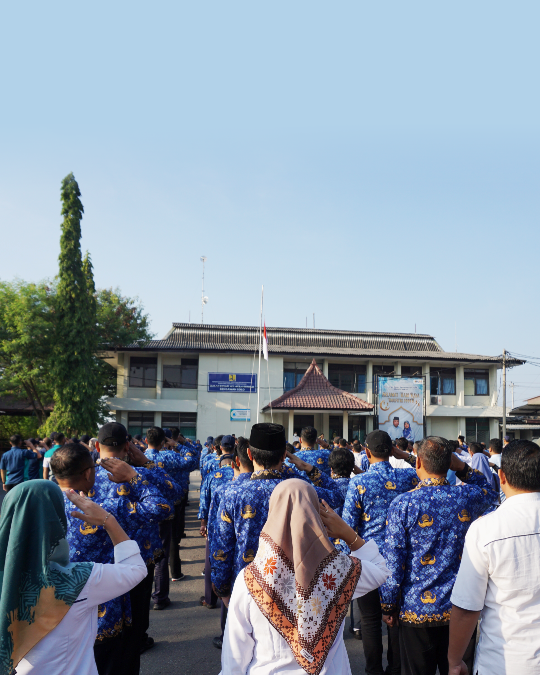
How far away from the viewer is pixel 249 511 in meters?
3.42

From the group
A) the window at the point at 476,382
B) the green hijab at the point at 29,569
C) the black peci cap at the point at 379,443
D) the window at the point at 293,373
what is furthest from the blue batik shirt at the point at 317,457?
the window at the point at 476,382

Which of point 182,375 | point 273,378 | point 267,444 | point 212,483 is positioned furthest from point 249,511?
point 182,375

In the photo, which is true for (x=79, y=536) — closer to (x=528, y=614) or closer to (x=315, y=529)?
(x=315, y=529)

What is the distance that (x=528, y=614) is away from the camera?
2.15m

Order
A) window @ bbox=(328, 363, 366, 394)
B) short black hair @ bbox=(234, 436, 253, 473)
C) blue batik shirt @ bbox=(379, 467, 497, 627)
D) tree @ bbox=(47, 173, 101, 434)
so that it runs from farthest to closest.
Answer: window @ bbox=(328, 363, 366, 394)
tree @ bbox=(47, 173, 101, 434)
short black hair @ bbox=(234, 436, 253, 473)
blue batik shirt @ bbox=(379, 467, 497, 627)

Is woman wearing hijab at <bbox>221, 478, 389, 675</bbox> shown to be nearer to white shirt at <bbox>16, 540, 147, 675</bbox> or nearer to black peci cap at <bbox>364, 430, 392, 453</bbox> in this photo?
white shirt at <bbox>16, 540, 147, 675</bbox>

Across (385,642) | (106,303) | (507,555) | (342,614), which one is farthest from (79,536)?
(106,303)

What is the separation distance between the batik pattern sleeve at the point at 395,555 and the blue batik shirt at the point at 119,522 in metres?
1.48

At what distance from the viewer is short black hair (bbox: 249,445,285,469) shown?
11.3 feet

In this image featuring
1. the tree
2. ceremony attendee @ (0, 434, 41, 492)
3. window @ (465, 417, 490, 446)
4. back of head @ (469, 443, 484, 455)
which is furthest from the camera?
window @ (465, 417, 490, 446)

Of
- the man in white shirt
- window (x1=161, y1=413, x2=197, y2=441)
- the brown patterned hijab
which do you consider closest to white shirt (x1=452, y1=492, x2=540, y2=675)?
the man in white shirt

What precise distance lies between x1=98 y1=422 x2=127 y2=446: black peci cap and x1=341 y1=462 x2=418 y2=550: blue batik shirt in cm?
191

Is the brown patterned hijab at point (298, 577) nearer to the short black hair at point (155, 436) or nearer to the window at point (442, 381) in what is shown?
the short black hair at point (155, 436)

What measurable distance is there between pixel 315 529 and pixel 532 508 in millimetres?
1036
